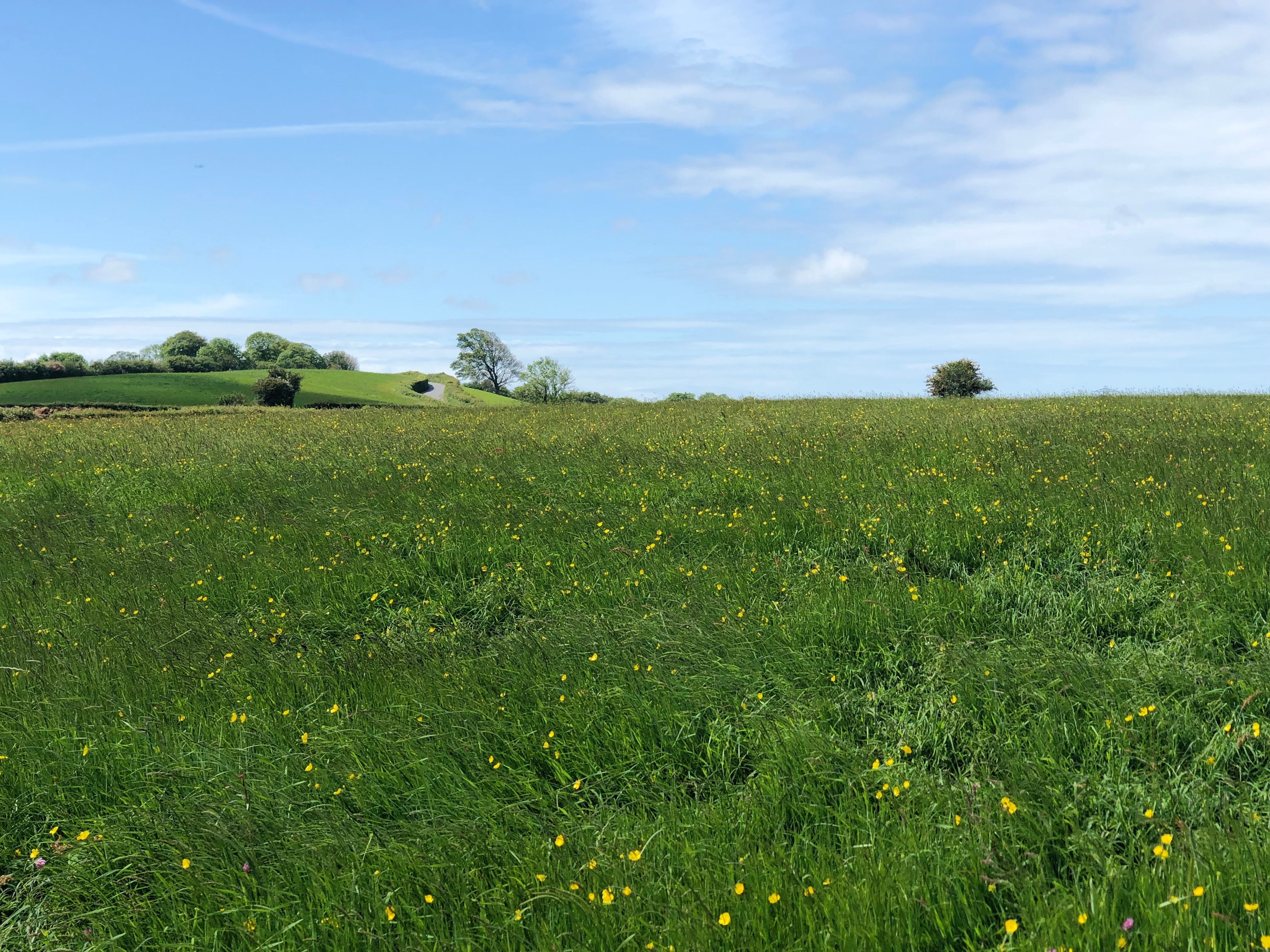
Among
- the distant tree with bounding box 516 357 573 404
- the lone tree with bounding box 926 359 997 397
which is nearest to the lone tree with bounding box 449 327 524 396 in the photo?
the distant tree with bounding box 516 357 573 404

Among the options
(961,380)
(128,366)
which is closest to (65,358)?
(128,366)

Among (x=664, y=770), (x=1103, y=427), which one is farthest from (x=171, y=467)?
(x=1103, y=427)

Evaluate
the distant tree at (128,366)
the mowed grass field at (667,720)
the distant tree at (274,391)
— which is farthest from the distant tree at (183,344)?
the mowed grass field at (667,720)

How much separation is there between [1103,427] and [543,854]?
41.8 ft

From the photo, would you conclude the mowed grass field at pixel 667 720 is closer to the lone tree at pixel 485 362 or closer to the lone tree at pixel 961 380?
the lone tree at pixel 961 380

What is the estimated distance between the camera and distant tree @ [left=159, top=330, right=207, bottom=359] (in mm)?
127062

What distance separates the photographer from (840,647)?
5.13m

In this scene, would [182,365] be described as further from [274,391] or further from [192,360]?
[274,391]

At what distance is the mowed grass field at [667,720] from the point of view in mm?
3094

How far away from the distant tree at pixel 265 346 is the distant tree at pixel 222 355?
328cm

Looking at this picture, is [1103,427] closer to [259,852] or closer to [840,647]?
[840,647]

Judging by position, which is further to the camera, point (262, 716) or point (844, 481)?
point (844, 481)

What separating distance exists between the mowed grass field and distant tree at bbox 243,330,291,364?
136m

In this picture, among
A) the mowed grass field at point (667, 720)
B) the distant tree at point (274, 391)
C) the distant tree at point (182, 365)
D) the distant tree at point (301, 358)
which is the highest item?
the distant tree at point (301, 358)
